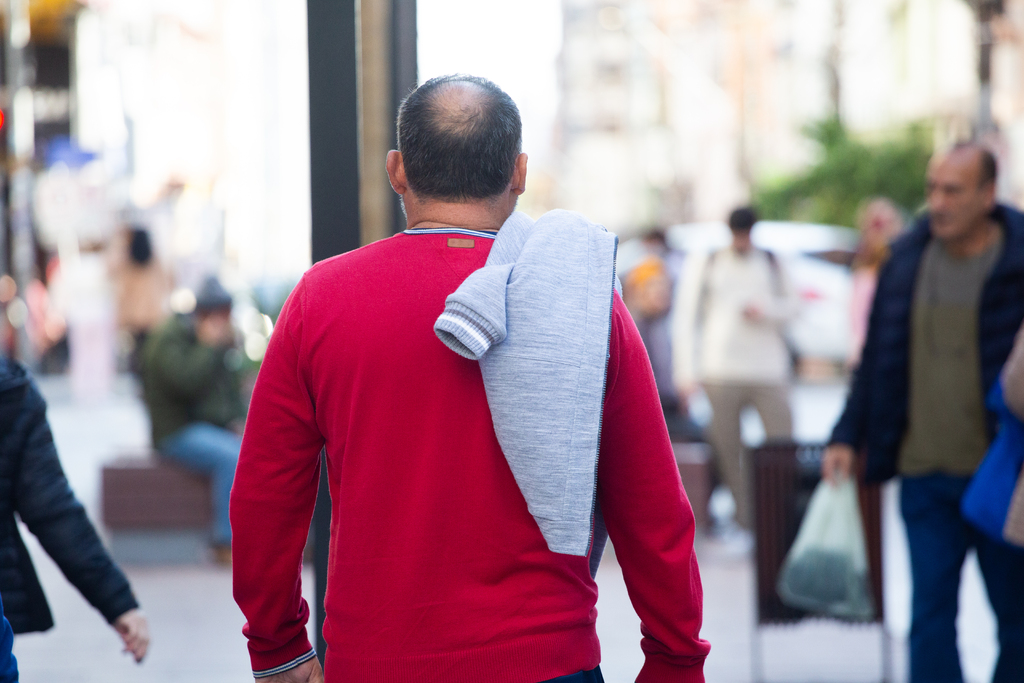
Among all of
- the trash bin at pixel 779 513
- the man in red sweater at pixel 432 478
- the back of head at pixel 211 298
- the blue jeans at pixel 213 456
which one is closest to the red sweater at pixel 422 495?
the man in red sweater at pixel 432 478

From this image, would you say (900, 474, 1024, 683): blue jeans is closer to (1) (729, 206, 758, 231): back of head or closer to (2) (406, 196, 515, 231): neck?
(2) (406, 196, 515, 231): neck

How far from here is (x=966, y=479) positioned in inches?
160

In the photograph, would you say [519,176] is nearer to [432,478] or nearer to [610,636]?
[432,478]

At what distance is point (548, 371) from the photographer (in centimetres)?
207

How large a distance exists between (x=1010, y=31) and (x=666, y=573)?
25674mm

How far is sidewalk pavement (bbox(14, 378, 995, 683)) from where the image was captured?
205 inches

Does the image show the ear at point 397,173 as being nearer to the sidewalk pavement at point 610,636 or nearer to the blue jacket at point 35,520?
the blue jacket at point 35,520

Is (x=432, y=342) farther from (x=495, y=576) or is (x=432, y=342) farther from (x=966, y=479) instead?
(x=966, y=479)

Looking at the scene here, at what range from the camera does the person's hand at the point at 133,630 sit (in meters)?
2.89

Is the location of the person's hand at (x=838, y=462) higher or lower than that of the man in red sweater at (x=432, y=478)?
lower

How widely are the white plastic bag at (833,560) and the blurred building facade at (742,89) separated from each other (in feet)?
55.3

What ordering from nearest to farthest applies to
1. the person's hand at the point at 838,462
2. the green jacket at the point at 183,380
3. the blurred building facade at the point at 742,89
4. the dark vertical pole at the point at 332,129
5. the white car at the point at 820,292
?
the dark vertical pole at the point at 332,129, the person's hand at the point at 838,462, the green jacket at the point at 183,380, the white car at the point at 820,292, the blurred building facade at the point at 742,89

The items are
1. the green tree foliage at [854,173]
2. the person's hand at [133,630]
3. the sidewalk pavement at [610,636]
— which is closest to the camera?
the person's hand at [133,630]

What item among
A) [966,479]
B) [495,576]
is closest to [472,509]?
[495,576]
